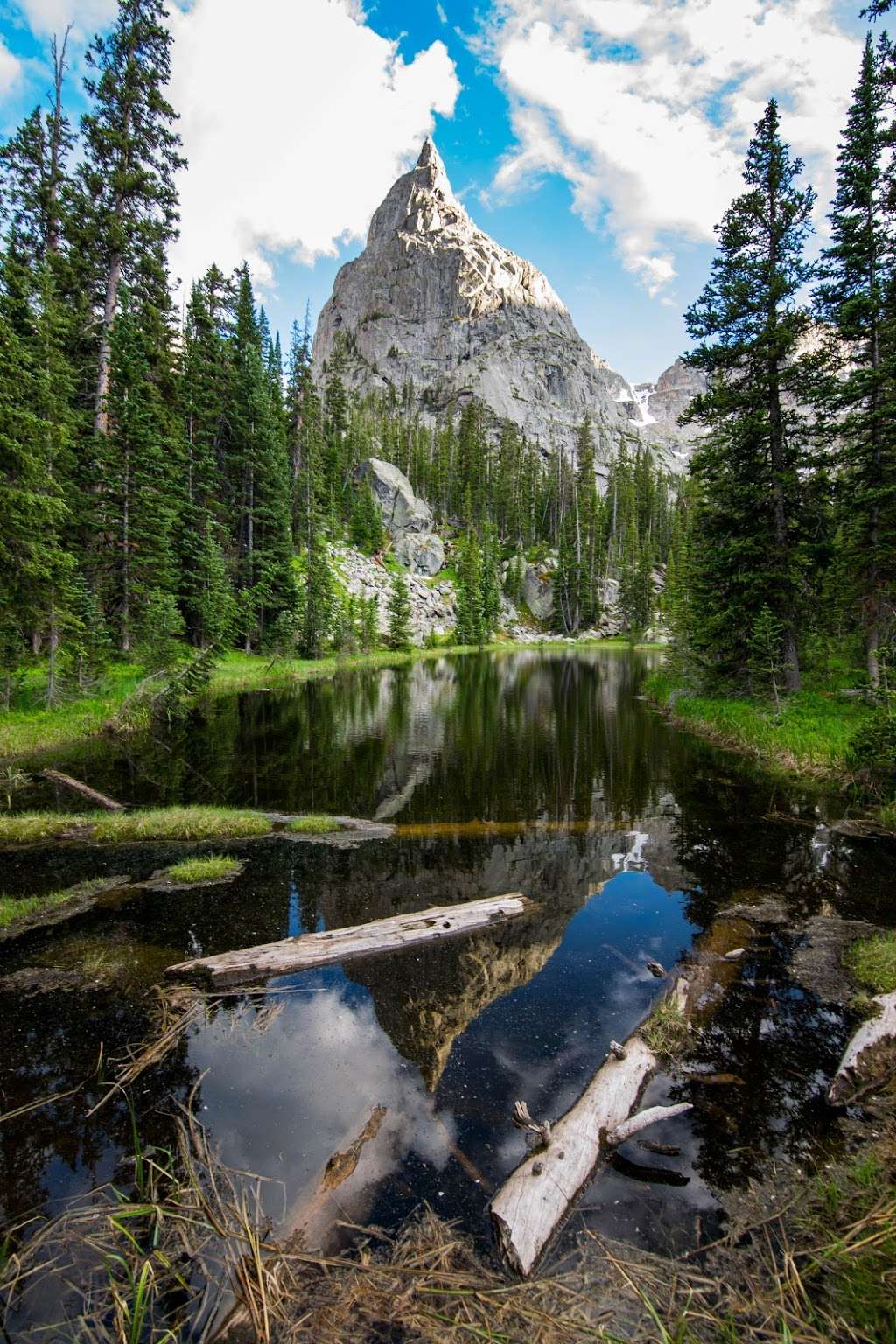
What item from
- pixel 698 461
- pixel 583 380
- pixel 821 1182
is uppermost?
pixel 583 380

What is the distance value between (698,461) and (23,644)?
86.3ft

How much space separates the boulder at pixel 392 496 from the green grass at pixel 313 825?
7468 cm

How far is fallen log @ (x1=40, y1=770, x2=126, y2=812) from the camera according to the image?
1369cm

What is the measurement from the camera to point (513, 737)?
2439cm

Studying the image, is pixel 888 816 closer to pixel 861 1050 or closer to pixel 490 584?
pixel 861 1050

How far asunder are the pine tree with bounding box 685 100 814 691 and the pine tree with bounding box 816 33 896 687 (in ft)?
4.59

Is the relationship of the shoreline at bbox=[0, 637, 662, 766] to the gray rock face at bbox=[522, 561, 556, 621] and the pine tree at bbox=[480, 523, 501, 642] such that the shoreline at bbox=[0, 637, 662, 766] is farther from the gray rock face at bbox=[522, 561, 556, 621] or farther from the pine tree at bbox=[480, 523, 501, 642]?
the gray rock face at bbox=[522, 561, 556, 621]

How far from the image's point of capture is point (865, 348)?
21.0 metres

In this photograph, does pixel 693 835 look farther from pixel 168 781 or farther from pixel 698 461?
pixel 698 461

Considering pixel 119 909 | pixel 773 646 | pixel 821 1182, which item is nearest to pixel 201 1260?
pixel 821 1182

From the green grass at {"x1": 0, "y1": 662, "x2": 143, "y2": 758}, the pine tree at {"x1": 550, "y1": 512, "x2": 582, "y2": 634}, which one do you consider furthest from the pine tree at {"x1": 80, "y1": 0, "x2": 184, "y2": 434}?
the pine tree at {"x1": 550, "y1": 512, "x2": 582, "y2": 634}

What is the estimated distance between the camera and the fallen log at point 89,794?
13688 mm

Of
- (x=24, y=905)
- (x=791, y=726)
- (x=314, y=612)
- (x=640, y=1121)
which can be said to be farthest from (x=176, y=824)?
(x=314, y=612)

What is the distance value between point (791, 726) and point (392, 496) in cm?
7485
